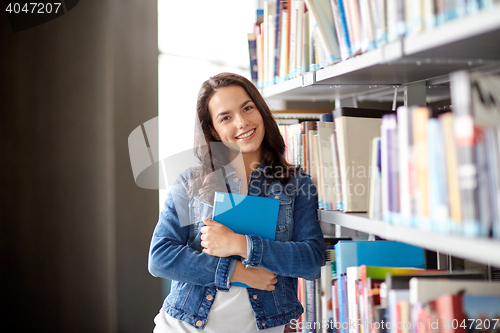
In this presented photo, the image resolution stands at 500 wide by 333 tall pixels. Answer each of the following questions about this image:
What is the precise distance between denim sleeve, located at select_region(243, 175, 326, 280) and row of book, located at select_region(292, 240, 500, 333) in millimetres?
85

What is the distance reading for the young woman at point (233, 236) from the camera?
124cm

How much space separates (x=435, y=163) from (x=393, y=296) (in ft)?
1.07

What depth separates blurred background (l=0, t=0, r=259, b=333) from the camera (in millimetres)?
2182

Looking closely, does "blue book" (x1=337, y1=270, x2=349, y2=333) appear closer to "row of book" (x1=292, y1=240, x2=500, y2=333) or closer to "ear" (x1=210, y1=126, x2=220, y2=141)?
"row of book" (x1=292, y1=240, x2=500, y2=333)

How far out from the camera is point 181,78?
2492 millimetres

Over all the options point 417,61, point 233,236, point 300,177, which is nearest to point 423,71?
point 417,61

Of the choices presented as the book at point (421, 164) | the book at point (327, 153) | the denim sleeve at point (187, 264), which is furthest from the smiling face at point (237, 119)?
the book at point (421, 164)

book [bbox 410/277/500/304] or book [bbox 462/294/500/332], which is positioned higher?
book [bbox 410/277/500/304]

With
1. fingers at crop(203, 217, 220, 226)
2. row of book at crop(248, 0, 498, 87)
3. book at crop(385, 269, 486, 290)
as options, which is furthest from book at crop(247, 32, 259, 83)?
book at crop(385, 269, 486, 290)

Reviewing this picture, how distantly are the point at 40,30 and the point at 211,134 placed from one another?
54.4 inches

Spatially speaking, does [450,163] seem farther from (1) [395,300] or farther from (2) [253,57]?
(2) [253,57]

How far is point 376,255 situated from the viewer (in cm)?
120

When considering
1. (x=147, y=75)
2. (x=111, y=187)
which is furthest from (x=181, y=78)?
(x=111, y=187)

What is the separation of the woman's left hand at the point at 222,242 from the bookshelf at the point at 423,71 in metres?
0.29
